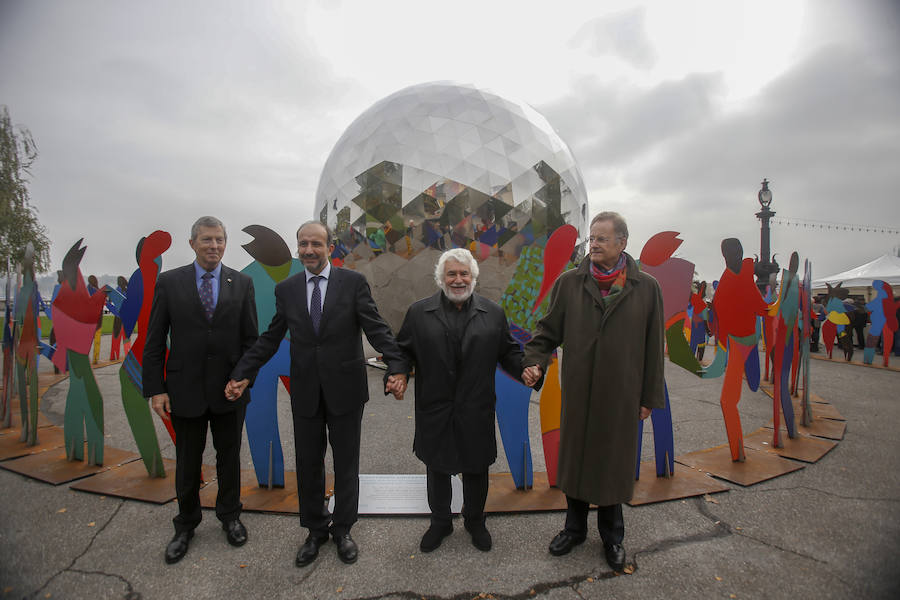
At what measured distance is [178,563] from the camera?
Result: 8.35ft

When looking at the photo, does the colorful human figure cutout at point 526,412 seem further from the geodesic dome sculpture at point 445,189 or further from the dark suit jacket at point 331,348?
the geodesic dome sculpture at point 445,189

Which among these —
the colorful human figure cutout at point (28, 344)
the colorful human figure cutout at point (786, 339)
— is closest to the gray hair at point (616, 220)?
the colorful human figure cutout at point (786, 339)

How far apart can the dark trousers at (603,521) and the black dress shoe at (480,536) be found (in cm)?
50

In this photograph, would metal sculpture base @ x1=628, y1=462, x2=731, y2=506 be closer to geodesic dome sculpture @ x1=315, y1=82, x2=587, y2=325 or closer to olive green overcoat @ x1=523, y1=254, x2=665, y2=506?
olive green overcoat @ x1=523, y1=254, x2=665, y2=506

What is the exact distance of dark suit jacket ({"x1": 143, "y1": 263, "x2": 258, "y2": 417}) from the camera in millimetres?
2635

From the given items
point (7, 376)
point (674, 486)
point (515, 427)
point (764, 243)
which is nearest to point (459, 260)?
point (515, 427)

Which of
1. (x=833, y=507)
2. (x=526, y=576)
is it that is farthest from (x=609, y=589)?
(x=833, y=507)

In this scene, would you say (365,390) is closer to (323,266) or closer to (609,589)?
(323,266)

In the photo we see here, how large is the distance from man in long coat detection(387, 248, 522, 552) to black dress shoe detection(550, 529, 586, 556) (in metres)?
0.39

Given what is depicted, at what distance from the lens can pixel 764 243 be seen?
48.3ft

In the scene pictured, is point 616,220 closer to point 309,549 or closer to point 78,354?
point 309,549

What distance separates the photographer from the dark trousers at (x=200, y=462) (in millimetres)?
2703

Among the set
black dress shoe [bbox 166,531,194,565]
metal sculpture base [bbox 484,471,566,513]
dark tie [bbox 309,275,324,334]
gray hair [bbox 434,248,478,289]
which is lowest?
black dress shoe [bbox 166,531,194,565]

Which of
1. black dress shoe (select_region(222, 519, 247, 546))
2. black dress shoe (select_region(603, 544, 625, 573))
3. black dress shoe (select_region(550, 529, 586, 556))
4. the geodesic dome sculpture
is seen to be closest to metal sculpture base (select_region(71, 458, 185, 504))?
black dress shoe (select_region(222, 519, 247, 546))
